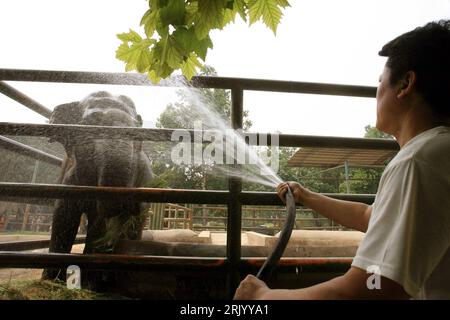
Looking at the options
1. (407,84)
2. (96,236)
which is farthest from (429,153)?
(96,236)

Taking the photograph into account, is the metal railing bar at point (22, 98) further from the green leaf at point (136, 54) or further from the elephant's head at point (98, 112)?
the green leaf at point (136, 54)

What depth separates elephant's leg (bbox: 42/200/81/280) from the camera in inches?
122

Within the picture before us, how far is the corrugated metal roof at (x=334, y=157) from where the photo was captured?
15.0 ft

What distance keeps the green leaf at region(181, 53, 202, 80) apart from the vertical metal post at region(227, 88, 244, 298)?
0.24 metres

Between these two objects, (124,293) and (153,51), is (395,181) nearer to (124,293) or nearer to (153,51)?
(153,51)

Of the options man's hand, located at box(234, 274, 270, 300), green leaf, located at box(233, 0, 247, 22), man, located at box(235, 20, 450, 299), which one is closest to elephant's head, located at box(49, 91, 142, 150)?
green leaf, located at box(233, 0, 247, 22)

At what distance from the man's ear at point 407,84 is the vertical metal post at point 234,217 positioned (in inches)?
33.9

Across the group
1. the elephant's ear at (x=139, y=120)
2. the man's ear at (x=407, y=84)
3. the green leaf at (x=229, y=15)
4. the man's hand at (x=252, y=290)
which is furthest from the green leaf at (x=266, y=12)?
the elephant's ear at (x=139, y=120)

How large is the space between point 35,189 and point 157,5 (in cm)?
117

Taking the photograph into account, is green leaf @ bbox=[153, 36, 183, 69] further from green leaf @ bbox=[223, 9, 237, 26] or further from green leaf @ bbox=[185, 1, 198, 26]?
green leaf @ bbox=[223, 9, 237, 26]

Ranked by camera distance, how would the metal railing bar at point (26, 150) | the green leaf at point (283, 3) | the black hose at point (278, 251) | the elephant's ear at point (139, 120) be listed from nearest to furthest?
1. the black hose at point (278, 251)
2. the green leaf at point (283, 3)
3. the metal railing bar at point (26, 150)
4. the elephant's ear at point (139, 120)

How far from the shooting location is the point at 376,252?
86 centimetres

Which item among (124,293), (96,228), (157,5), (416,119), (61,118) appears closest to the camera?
(416,119)
